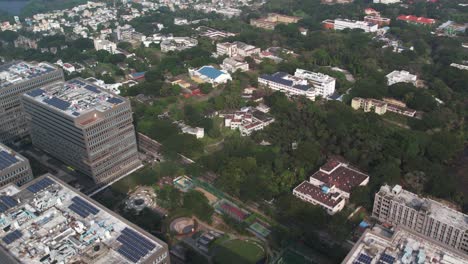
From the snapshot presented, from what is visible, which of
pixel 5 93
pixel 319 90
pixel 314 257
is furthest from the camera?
pixel 319 90

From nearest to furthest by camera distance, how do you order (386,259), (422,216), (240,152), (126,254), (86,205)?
(126,254) < (386,259) < (86,205) < (422,216) < (240,152)

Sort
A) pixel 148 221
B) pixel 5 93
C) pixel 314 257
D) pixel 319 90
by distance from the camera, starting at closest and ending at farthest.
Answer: pixel 314 257, pixel 148 221, pixel 5 93, pixel 319 90

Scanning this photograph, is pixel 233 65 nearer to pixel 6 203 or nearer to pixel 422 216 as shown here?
pixel 422 216

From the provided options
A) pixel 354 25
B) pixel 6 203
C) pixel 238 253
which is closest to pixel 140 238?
pixel 6 203

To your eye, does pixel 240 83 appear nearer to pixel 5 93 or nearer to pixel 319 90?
pixel 319 90

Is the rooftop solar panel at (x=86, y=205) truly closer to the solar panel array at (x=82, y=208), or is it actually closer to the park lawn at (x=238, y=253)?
the solar panel array at (x=82, y=208)

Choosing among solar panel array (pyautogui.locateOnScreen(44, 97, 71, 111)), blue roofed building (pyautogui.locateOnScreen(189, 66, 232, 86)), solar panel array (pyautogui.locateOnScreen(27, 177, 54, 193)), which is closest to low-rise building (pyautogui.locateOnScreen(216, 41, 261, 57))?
blue roofed building (pyautogui.locateOnScreen(189, 66, 232, 86))

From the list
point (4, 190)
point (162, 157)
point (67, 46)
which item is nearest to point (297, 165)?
point (162, 157)
